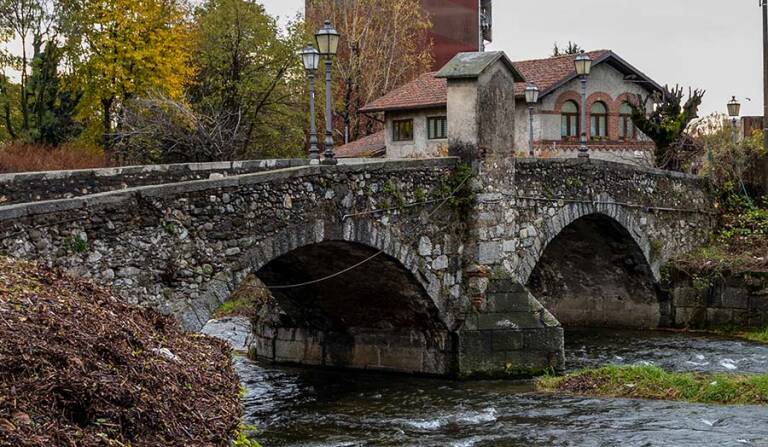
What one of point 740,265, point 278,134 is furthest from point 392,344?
point 278,134

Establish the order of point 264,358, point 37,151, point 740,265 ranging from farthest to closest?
point 37,151 → point 740,265 → point 264,358

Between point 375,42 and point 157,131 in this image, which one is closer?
point 157,131

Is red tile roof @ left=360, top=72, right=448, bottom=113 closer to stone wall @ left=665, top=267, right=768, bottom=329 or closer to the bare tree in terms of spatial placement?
the bare tree

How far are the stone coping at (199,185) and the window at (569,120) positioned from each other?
22.2 m

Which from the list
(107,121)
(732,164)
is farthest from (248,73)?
(732,164)

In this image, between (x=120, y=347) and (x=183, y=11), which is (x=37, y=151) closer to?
(x=183, y=11)

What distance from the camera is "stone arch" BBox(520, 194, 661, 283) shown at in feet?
65.1

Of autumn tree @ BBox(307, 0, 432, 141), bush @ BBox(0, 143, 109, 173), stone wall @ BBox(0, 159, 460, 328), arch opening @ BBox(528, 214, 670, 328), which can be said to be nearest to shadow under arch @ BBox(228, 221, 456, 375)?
stone wall @ BBox(0, 159, 460, 328)

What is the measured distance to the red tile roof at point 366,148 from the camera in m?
39.0

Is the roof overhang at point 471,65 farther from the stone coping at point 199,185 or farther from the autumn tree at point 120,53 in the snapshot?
the autumn tree at point 120,53

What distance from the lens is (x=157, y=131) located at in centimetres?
3077

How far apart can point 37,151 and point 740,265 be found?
16771 millimetres

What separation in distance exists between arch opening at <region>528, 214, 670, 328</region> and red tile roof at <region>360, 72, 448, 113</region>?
11699 millimetres

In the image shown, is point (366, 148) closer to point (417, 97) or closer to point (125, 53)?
point (417, 97)
